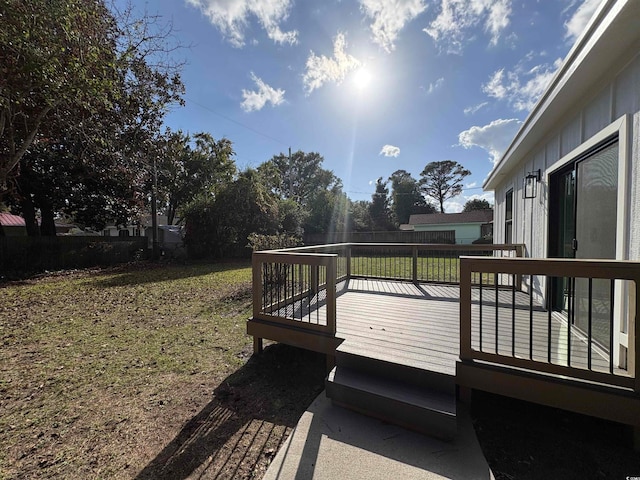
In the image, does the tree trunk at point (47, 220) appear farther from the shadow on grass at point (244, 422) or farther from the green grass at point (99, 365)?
the shadow on grass at point (244, 422)

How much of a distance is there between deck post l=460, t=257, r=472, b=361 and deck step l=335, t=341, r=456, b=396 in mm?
221

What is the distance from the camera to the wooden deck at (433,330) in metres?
2.41

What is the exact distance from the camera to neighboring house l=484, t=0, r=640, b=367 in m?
2.10

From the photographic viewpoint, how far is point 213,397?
8.45 ft

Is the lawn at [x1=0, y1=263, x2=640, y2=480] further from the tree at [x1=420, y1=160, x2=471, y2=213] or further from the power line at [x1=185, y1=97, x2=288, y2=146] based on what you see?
the tree at [x1=420, y1=160, x2=471, y2=213]

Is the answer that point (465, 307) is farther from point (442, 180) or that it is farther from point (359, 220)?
point (442, 180)

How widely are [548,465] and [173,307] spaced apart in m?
5.92

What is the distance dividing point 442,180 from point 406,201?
7194 millimetres

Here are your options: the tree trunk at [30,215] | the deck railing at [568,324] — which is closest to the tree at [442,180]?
the deck railing at [568,324]

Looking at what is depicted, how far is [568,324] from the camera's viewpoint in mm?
1716

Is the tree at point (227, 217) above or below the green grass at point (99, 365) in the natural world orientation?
above

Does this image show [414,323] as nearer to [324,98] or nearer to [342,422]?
[342,422]

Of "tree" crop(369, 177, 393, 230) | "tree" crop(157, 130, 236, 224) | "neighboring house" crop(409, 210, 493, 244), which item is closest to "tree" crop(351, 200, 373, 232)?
"neighboring house" crop(409, 210, 493, 244)

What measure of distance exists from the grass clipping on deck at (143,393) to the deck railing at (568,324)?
1.78 meters
